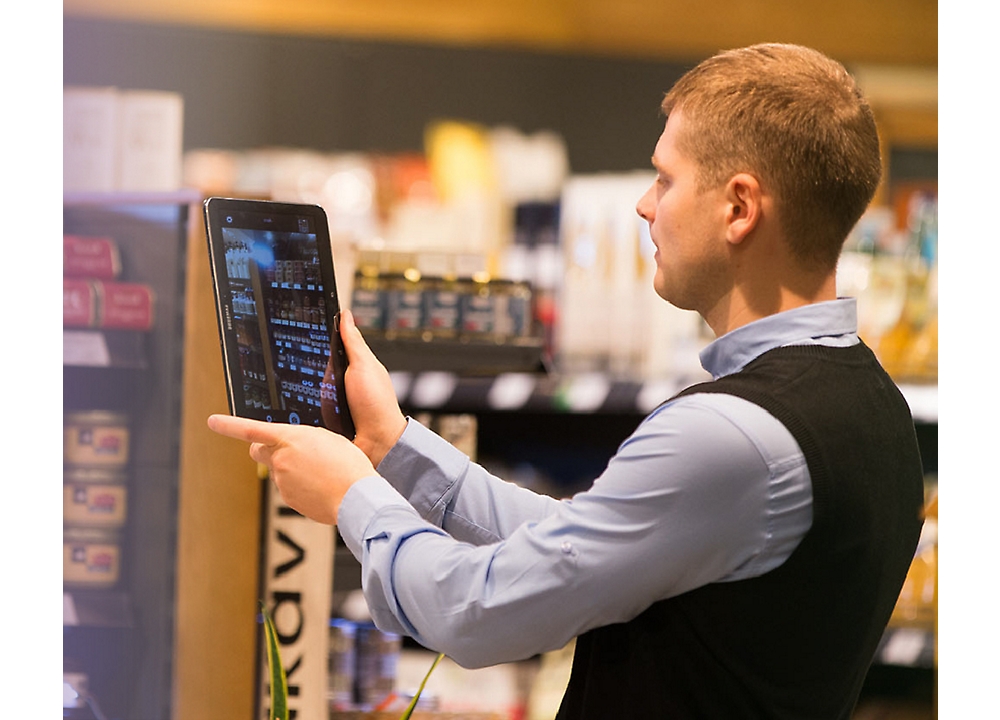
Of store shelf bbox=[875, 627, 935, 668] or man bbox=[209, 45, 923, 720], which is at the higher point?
man bbox=[209, 45, 923, 720]

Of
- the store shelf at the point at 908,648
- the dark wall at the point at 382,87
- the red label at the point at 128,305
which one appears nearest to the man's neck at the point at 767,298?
the red label at the point at 128,305

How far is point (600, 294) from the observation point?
267 centimetres

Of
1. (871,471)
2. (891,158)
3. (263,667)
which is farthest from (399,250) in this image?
(891,158)

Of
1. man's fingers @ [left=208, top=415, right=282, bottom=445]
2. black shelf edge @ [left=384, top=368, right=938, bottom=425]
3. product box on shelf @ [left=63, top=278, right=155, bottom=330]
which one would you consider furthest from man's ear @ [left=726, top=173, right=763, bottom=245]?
product box on shelf @ [left=63, top=278, right=155, bottom=330]

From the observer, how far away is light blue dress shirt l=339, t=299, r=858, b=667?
940mm

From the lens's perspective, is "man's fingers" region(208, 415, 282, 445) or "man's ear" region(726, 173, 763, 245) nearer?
"man's ear" region(726, 173, 763, 245)

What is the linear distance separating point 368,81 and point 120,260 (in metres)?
2.06

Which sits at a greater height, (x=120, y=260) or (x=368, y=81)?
(x=368, y=81)

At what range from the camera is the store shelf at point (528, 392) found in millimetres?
2414

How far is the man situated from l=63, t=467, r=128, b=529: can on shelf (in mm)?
1161

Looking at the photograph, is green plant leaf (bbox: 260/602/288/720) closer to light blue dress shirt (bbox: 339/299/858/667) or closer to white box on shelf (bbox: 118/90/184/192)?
light blue dress shirt (bbox: 339/299/858/667)

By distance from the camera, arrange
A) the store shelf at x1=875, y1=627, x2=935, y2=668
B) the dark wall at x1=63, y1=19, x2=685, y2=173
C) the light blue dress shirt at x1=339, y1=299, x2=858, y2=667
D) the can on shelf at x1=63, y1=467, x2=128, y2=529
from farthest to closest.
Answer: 1. the dark wall at x1=63, y1=19, x2=685, y2=173
2. the store shelf at x1=875, y1=627, x2=935, y2=668
3. the can on shelf at x1=63, y1=467, x2=128, y2=529
4. the light blue dress shirt at x1=339, y1=299, x2=858, y2=667

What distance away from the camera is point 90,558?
2.20m

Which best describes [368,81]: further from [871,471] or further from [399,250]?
[871,471]
